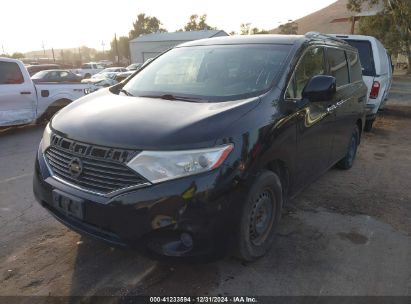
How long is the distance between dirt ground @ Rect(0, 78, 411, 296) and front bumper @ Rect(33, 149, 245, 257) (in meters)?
0.48

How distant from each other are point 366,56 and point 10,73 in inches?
305

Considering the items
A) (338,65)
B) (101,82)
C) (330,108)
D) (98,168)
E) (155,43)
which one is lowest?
(101,82)

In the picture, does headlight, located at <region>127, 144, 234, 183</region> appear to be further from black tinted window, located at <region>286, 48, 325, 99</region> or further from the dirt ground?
black tinted window, located at <region>286, 48, 325, 99</region>

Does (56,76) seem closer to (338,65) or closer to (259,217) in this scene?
(338,65)

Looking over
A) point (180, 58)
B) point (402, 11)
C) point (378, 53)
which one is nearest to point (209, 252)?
point (180, 58)

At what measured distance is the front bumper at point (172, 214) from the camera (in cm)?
254

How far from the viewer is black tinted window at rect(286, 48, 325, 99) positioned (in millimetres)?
3570

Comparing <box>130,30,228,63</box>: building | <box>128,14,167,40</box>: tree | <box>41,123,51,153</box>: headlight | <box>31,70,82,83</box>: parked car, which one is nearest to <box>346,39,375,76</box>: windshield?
<box>41,123,51,153</box>: headlight

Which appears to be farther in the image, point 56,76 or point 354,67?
point 56,76

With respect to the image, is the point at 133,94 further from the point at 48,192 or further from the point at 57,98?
the point at 57,98

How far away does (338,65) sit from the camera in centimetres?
483

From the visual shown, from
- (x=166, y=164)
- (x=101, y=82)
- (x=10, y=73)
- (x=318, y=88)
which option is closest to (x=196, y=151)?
(x=166, y=164)

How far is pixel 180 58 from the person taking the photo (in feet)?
14.1

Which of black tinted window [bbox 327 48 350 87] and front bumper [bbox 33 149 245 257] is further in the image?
black tinted window [bbox 327 48 350 87]
